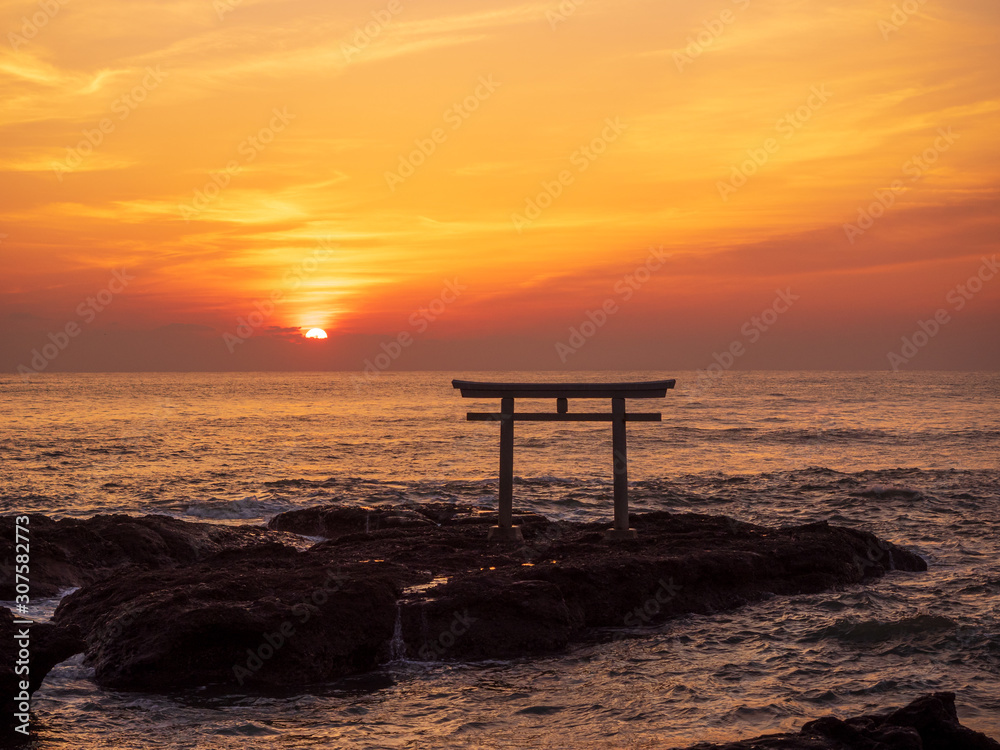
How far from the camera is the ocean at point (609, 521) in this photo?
27.0 ft

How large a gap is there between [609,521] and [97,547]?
10835 millimetres

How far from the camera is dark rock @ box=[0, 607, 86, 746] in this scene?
7906 millimetres

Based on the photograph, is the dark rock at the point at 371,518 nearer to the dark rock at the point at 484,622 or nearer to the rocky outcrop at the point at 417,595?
the rocky outcrop at the point at 417,595

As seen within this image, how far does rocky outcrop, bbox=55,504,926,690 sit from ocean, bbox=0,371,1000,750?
349 millimetres

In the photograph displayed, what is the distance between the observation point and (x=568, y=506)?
23438 mm

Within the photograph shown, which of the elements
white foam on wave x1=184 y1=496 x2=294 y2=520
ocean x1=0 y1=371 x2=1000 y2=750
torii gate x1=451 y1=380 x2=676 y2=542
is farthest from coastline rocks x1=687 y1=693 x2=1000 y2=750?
white foam on wave x1=184 y1=496 x2=294 y2=520

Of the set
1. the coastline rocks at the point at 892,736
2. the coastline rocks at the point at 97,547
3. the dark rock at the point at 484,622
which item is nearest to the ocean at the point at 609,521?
the dark rock at the point at 484,622

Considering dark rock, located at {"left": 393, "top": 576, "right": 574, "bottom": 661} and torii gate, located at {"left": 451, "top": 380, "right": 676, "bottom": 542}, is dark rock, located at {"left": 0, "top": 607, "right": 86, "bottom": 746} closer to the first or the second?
dark rock, located at {"left": 393, "top": 576, "right": 574, "bottom": 661}

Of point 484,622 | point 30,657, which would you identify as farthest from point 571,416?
point 30,657

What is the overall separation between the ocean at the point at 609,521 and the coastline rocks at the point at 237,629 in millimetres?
327

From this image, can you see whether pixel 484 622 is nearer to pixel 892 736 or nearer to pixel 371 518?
pixel 892 736

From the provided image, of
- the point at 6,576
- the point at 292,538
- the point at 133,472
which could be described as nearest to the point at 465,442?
the point at 133,472

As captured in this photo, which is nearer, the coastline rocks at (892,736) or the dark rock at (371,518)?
the coastline rocks at (892,736)

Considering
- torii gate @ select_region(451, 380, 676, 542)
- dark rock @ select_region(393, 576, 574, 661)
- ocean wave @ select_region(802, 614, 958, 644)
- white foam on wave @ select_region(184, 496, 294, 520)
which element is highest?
torii gate @ select_region(451, 380, 676, 542)
